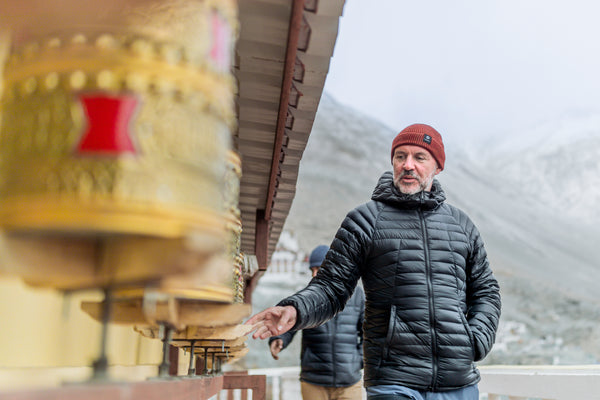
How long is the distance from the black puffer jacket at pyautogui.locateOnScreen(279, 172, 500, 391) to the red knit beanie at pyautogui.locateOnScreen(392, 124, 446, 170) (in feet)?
0.55

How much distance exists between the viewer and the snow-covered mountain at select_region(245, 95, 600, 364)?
38.8 m

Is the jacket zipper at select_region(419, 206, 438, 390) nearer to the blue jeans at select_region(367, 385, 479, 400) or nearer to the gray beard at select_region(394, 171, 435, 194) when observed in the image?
the blue jeans at select_region(367, 385, 479, 400)

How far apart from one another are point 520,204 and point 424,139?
80.6 m

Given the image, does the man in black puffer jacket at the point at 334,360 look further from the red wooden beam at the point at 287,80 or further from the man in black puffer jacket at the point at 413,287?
the man in black puffer jacket at the point at 413,287

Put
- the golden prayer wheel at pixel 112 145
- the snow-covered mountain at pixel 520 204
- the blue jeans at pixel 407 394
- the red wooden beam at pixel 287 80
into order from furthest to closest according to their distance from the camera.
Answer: the snow-covered mountain at pixel 520 204 → the blue jeans at pixel 407 394 → the red wooden beam at pixel 287 80 → the golden prayer wheel at pixel 112 145

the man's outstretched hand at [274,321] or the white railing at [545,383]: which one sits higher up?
the man's outstretched hand at [274,321]

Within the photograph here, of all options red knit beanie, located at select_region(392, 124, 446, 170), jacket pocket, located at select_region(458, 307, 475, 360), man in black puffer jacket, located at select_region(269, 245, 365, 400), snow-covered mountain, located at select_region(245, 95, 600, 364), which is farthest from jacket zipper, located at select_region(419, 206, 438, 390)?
snow-covered mountain, located at select_region(245, 95, 600, 364)

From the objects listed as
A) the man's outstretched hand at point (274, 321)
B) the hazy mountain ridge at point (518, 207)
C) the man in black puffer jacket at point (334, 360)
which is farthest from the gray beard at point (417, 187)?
the hazy mountain ridge at point (518, 207)

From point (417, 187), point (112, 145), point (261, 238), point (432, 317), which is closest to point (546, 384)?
point (432, 317)

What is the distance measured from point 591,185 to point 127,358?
86958 mm

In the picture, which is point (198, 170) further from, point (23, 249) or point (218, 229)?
point (23, 249)

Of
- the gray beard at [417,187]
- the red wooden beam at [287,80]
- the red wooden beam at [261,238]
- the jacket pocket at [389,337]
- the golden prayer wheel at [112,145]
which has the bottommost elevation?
the jacket pocket at [389,337]

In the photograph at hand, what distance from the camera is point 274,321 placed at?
2.34 meters

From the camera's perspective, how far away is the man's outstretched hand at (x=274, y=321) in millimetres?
2227
